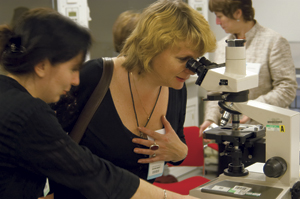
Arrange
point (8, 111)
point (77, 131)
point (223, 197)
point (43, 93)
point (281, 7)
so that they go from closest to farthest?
point (8, 111), point (43, 93), point (223, 197), point (77, 131), point (281, 7)

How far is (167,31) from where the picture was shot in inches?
53.3

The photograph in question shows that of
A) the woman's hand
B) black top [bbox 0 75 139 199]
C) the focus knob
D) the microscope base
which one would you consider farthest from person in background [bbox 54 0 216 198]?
black top [bbox 0 75 139 199]

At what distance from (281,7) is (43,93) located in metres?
3.81

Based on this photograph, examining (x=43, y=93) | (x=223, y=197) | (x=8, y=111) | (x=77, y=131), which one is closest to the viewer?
(x=8, y=111)

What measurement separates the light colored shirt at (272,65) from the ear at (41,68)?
177 cm

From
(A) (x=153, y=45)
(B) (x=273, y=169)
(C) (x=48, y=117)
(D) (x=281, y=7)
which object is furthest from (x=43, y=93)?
(D) (x=281, y=7)

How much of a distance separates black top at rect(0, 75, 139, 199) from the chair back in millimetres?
1793

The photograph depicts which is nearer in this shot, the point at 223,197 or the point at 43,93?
the point at 43,93

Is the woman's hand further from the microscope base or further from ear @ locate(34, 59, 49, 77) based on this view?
ear @ locate(34, 59, 49, 77)

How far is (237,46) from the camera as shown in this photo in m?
1.31

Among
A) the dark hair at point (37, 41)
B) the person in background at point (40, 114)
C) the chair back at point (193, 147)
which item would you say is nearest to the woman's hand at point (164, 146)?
the person in background at point (40, 114)

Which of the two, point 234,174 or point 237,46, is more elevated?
point 237,46

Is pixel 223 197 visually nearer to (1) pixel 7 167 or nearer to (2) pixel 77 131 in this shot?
(2) pixel 77 131

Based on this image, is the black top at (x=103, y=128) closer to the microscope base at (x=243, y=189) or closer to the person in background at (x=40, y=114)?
the microscope base at (x=243, y=189)
